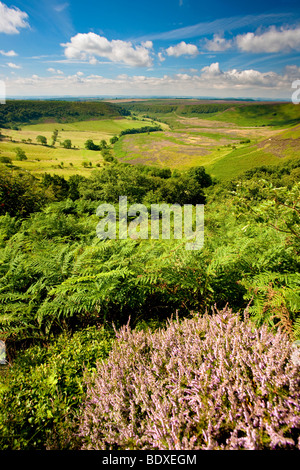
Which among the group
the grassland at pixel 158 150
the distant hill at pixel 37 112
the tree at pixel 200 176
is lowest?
the tree at pixel 200 176

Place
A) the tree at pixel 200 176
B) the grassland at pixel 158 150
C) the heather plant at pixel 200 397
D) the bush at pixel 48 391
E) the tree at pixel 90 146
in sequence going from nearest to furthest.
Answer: the heather plant at pixel 200 397, the bush at pixel 48 391, the tree at pixel 200 176, the grassland at pixel 158 150, the tree at pixel 90 146

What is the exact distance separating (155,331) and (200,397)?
0.92 meters

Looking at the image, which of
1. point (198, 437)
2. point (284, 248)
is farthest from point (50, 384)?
point (284, 248)

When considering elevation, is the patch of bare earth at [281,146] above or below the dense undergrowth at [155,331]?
above

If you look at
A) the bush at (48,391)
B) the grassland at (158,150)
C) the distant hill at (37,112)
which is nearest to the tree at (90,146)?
the grassland at (158,150)

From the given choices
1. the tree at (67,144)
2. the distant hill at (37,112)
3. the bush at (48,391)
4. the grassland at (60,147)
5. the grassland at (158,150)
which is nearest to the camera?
the bush at (48,391)

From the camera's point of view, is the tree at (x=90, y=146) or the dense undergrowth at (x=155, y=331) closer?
the dense undergrowth at (x=155, y=331)

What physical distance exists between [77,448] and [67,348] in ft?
3.68

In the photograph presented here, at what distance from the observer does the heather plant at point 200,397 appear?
4.63ft

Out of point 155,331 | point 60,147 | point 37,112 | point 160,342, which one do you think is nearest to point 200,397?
point 160,342

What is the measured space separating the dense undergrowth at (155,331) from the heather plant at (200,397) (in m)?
0.01

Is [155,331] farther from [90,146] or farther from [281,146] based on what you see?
[90,146]

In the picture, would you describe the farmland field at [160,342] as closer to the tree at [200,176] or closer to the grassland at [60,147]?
the grassland at [60,147]

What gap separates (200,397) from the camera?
63.7 inches
